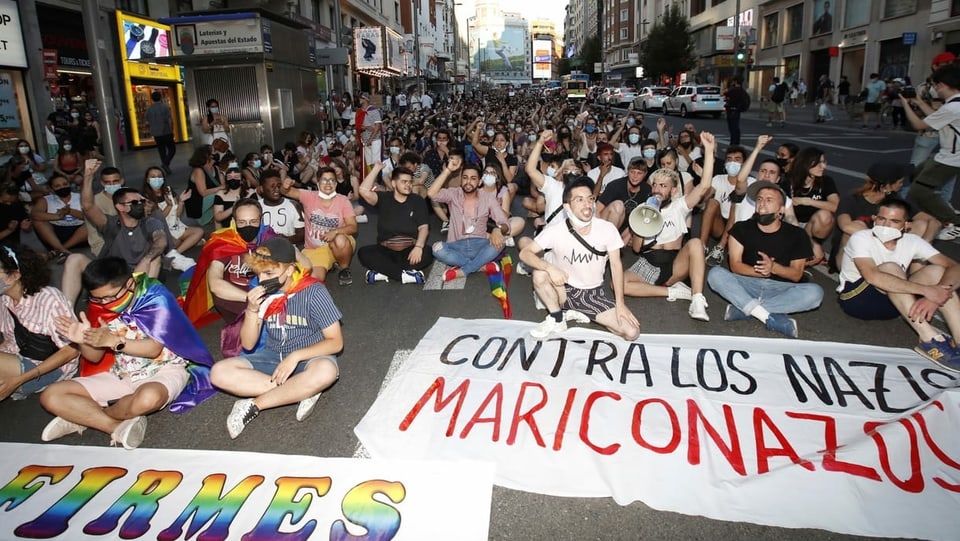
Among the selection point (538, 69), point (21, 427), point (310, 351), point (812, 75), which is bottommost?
point (21, 427)

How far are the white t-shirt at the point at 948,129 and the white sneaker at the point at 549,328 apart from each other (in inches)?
208

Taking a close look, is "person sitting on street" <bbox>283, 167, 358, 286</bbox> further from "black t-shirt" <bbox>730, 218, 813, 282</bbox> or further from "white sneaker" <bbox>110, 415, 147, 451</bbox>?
"black t-shirt" <bbox>730, 218, 813, 282</bbox>

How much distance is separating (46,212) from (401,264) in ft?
16.0

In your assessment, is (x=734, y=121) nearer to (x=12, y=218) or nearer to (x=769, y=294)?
(x=769, y=294)

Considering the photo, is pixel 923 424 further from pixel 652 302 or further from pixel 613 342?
pixel 652 302

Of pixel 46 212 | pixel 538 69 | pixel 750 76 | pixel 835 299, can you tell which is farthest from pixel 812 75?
pixel 538 69

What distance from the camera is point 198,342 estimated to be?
163 inches

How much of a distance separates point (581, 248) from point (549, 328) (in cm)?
72

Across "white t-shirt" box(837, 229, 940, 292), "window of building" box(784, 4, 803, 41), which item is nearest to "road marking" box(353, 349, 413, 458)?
"white t-shirt" box(837, 229, 940, 292)

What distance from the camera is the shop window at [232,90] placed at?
17203 millimetres

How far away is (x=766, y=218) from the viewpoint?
5.37 meters

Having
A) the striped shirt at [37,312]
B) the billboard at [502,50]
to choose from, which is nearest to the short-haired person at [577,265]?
the striped shirt at [37,312]

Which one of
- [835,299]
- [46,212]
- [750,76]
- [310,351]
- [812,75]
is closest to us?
[310,351]

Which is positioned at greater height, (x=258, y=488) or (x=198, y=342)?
(x=198, y=342)
